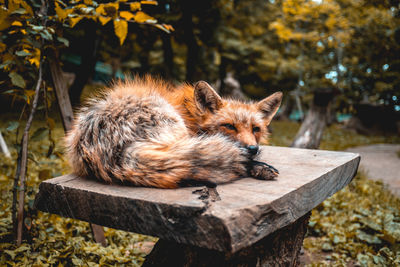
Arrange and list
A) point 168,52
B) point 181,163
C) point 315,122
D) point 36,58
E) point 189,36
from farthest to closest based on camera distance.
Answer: point 168,52
point 315,122
point 189,36
point 36,58
point 181,163

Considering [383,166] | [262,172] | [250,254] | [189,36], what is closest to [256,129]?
[262,172]

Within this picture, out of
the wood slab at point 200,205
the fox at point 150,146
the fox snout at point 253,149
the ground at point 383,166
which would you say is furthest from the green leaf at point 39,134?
the ground at point 383,166

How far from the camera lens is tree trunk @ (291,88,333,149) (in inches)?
232

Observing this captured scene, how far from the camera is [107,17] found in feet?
6.96

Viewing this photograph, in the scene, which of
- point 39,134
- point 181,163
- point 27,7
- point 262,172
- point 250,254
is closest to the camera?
point 181,163

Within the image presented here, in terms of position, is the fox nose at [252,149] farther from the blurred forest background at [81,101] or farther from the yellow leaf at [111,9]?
the yellow leaf at [111,9]

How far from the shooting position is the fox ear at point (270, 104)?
2801mm

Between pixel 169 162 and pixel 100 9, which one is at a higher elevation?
pixel 100 9

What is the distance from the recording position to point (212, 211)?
122 centimetres

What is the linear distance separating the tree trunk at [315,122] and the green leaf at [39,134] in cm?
477

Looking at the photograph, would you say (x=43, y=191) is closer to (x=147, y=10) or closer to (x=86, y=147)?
(x=86, y=147)

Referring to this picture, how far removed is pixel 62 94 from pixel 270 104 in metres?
1.94

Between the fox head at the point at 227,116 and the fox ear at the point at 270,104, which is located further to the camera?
the fox ear at the point at 270,104

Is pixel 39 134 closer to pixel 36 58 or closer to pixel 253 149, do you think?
pixel 36 58
